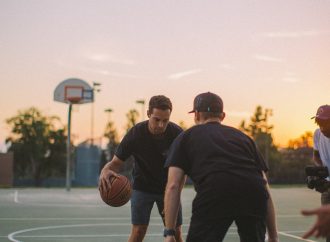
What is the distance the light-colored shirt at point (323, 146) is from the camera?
6.84 m

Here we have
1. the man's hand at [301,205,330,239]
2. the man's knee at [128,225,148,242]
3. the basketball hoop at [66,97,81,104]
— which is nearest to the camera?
the man's hand at [301,205,330,239]

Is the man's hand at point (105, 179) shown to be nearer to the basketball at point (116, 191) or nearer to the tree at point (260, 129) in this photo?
the basketball at point (116, 191)

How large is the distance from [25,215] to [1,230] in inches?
136

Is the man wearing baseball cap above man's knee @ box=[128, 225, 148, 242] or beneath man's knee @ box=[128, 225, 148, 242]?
above

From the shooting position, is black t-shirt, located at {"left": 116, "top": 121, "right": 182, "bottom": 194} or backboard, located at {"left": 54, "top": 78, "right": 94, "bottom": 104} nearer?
black t-shirt, located at {"left": 116, "top": 121, "right": 182, "bottom": 194}

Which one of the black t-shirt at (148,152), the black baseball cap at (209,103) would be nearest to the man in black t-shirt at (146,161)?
the black t-shirt at (148,152)

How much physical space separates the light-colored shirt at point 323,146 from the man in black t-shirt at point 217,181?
8.71 feet

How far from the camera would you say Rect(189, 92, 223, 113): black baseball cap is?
4367 mm

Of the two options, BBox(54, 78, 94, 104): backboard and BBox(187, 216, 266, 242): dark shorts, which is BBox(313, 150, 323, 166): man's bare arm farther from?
BBox(54, 78, 94, 104): backboard

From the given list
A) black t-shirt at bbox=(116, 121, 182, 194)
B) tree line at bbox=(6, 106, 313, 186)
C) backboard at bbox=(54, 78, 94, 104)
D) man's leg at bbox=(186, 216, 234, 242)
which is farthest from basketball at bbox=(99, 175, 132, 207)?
tree line at bbox=(6, 106, 313, 186)

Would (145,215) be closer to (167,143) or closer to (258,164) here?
(167,143)

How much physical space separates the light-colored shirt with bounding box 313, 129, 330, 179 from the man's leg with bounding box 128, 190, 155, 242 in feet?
6.52

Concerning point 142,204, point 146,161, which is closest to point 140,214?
point 142,204

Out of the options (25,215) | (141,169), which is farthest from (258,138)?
(141,169)
